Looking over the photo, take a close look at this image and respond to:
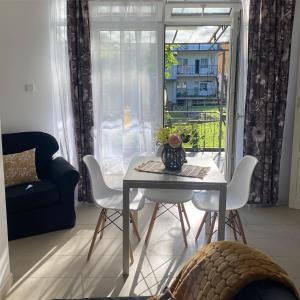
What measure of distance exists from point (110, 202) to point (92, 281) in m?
0.67

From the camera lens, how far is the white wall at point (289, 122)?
4180 millimetres

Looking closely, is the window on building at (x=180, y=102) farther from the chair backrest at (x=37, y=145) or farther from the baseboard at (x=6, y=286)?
the baseboard at (x=6, y=286)

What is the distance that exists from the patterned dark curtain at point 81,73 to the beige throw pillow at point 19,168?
60 centimetres

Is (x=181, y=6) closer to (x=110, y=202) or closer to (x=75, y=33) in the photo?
(x=75, y=33)

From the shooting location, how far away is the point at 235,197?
3271 millimetres

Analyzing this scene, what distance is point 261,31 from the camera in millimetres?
4031

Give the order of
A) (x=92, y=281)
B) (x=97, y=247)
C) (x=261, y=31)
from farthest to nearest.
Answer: (x=261, y=31), (x=97, y=247), (x=92, y=281)

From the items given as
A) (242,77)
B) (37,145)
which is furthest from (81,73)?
(242,77)

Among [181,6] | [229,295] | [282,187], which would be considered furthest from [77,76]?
[229,295]

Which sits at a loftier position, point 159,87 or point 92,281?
point 159,87

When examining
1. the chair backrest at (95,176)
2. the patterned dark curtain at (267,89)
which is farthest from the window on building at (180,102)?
the chair backrest at (95,176)

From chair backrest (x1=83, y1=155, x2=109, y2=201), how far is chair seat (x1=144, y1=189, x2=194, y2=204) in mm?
424

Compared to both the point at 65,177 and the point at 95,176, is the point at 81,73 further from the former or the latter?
the point at 95,176

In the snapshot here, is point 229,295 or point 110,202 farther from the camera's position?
point 110,202
